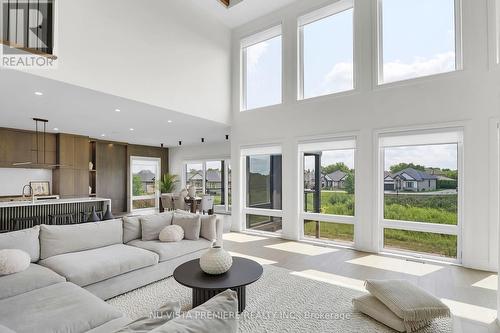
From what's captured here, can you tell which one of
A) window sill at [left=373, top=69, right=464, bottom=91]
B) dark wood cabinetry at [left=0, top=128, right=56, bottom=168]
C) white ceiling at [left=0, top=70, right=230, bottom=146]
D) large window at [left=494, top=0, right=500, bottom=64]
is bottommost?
dark wood cabinetry at [left=0, top=128, right=56, bottom=168]

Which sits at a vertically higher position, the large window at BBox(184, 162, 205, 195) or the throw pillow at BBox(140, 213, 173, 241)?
the large window at BBox(184, 162, 205, 195)

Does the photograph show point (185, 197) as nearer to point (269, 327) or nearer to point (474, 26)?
point (269, 327)

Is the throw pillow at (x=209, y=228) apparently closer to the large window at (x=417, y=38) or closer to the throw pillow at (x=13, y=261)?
the throw pillow at (x=13, y=261)

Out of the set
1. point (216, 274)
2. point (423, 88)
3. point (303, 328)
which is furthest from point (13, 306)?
point (423, 88)

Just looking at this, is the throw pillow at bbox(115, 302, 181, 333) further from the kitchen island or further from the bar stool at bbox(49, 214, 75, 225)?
the bar stool at bbox(49, 214, 75, 225)

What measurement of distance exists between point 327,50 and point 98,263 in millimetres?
5570

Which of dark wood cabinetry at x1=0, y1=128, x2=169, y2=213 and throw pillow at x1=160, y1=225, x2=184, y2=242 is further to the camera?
dark wood cabinetry at x1=0, y1=128, x2=169, y2=213

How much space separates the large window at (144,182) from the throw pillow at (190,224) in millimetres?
7002

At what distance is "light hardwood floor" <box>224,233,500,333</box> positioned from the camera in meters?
2.74

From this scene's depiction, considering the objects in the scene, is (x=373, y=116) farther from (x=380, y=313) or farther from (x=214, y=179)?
(x=214, y=179)

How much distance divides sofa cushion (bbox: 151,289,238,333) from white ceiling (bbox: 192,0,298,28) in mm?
6395

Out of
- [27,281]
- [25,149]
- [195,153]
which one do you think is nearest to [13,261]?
[27,281]

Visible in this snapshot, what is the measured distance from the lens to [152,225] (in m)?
4.00

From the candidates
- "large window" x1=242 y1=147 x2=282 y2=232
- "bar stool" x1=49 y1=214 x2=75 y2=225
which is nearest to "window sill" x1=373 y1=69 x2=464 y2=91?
"large window" x1=242 y1=147 x2=282 y2=232
